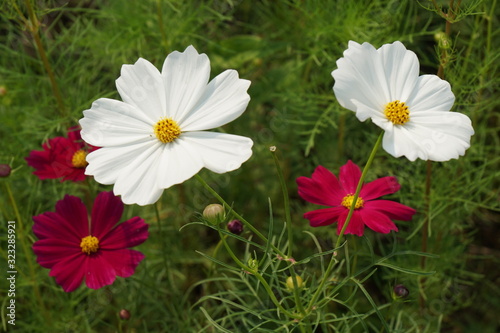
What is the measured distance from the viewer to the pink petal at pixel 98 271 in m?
0.97

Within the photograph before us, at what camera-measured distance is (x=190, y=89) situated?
36.2 inches

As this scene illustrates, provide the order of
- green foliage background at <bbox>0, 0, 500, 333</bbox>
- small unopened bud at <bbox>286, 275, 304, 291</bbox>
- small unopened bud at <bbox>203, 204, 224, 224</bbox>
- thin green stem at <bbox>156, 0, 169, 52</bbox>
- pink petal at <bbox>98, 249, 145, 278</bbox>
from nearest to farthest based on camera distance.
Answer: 1. small unopened bud at <bbox>203, 204, 224, 224</bbox>
2. small unopened bud at <bbox>286, 275, 304, 291</bbox>
3. pink petal at <bbox>98, 249, 145, 278</bbox>
4. green foliage background at <bbox>0, 0, 500, 333</bbox>
5. thin green stem at <bbox>156, 0, 169, 52</bbox>

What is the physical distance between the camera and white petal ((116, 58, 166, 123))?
0.93 m

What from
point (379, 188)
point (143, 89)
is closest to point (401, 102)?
point (379, 188)

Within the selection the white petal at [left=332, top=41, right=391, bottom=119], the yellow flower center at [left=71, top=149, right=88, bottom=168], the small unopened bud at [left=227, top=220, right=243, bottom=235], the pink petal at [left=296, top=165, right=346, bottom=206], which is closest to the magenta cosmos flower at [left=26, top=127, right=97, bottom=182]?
the yellow flower center at [left=71, top=149, right=88, bottom=168]

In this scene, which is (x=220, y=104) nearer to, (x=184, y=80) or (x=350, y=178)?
(x=184, y=80)

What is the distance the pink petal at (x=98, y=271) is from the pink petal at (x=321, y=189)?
0.36 metres

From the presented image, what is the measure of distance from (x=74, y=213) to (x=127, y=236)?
122 millimetres

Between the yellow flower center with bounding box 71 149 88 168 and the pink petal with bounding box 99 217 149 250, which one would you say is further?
the yellow flower center with bounding box 71 149 88 168

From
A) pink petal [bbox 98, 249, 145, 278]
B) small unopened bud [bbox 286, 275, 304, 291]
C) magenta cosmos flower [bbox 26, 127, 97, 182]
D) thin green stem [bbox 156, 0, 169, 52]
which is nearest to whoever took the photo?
small unopened bud [bbox 286, 275, 304, 291]

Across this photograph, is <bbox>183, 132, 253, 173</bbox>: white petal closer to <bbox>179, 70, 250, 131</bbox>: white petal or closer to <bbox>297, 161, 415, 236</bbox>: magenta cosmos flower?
<bbox>179, 70, 250, 131</bbox>: white petal

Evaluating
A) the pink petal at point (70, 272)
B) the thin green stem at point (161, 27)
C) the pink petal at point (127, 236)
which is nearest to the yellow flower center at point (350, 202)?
the pink petal at point (127, 236)

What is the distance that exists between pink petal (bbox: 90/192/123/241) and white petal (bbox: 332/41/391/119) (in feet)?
1.64

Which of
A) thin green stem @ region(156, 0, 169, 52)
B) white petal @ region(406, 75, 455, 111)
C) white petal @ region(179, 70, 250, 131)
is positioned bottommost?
white petal @ region(406, 75, 455, 111)
